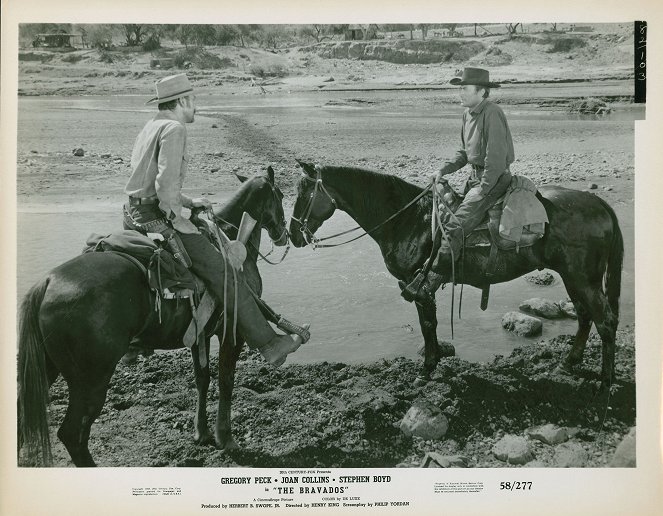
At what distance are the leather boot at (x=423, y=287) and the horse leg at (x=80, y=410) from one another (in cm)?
216

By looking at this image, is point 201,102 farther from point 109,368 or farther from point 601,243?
point 601,243

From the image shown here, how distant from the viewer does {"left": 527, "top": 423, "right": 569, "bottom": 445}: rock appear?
5.12 metres

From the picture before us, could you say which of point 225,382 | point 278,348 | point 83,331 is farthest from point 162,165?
point 225,382

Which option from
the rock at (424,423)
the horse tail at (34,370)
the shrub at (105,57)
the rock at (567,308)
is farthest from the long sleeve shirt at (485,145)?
the horse tail at (34,370)

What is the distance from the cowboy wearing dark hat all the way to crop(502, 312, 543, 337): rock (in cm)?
60

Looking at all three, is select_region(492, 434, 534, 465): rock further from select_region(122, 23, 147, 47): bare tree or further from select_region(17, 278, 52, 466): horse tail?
select_region(122, 23, 147, 47): bare tree

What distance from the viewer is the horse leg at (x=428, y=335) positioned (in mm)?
5277

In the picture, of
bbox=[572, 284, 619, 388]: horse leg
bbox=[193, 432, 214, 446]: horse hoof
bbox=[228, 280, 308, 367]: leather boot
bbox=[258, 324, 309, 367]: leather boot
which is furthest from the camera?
bbox=[572, 284, 619, 388]: horse leg

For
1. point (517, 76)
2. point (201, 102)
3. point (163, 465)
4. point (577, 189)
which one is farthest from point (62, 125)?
point (577, 189)

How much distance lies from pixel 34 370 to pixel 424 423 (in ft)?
8.44

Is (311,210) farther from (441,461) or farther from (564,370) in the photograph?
(564,370)

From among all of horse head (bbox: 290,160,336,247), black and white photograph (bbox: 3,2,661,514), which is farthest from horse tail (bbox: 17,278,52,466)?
horse head (bbox: 290,160,336,247)

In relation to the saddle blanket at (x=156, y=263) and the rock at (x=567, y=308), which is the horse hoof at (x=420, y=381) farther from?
the saddle blanket at (x=156, y=263)

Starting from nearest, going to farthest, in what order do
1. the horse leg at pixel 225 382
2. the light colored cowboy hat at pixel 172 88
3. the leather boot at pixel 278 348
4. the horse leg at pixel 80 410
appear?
the horse leg at pixel 80 410 < the light colored cowboy hat at pixel 172 88 < the leather boot at pixel 278 348 < the horse leg at pixel 225 382
